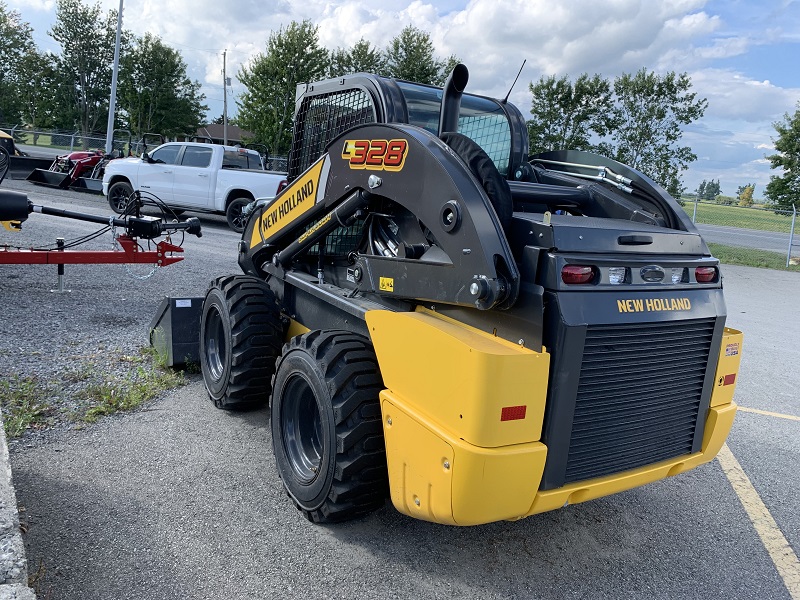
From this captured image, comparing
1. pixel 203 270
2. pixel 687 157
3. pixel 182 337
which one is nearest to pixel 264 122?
pixel 687 157

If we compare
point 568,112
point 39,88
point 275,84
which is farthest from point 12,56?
point 568,112

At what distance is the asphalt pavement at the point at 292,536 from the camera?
2.93 metres

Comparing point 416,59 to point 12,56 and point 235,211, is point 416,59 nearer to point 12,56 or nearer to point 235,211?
point 235,211

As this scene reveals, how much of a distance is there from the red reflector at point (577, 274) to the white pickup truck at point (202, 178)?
12.1 m

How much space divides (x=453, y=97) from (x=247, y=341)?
210 centimetres

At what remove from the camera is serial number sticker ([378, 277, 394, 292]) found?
10.8 ft

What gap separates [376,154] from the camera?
3326mm

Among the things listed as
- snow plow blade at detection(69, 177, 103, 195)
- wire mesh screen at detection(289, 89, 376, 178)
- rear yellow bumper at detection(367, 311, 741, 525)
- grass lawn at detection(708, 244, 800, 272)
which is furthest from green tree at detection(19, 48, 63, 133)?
rear yellow bumper at detection(367, 311, 741, 525)

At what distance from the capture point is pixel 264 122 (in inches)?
1137

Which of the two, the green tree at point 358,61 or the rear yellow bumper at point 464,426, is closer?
the rear yellow bumper at point 464,426

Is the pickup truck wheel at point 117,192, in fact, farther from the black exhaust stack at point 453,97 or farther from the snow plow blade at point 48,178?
the black exhaust stack at point 453,97

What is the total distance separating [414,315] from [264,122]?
27.7 metres

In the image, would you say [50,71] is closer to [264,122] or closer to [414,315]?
[264,122]

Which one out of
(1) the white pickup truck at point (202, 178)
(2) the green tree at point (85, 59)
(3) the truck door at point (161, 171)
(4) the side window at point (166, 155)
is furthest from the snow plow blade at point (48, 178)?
(2) the green tree at point (85, 59)
